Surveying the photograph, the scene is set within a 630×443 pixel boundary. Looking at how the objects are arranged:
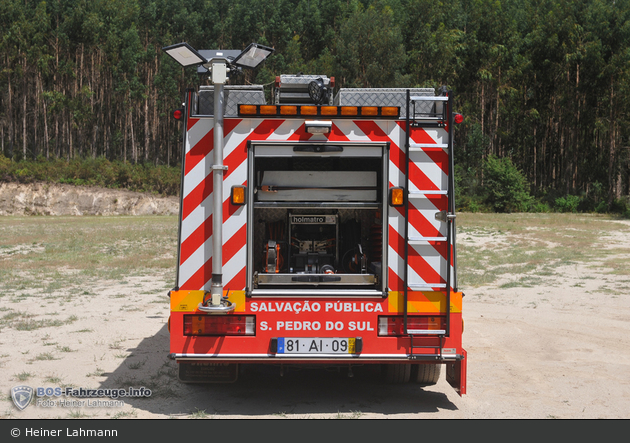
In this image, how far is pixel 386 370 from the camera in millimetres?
6355

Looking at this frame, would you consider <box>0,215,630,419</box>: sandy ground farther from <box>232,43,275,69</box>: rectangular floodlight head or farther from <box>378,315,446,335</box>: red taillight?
<box>232,43,275,69</box>: rectangular floodlight head

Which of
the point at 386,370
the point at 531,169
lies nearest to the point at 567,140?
the point at 531,169

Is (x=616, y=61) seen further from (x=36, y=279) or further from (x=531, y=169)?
(x=36, y=279)

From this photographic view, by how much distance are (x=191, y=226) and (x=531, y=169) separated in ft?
200

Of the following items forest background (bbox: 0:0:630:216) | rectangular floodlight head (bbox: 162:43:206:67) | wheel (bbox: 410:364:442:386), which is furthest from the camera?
forest background (bbox: 0:0:630:216)

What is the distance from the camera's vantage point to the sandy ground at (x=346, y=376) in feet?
18.6

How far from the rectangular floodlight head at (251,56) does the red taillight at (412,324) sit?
2.47 meters

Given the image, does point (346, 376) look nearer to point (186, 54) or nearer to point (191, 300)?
point (191, 300)

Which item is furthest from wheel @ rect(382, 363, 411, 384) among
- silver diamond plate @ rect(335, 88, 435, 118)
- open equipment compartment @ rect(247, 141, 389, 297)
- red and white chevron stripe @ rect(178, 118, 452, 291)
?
silver diamond plate @ rect(335, 88, 435, 118)

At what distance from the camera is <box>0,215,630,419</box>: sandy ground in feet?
18.6

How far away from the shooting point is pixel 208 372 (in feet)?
18.9

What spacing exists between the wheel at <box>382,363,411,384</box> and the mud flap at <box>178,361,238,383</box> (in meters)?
1.57

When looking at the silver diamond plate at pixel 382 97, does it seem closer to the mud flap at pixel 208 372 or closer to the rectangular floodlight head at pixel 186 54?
the rectangular floodlight head at pixel 186 54
